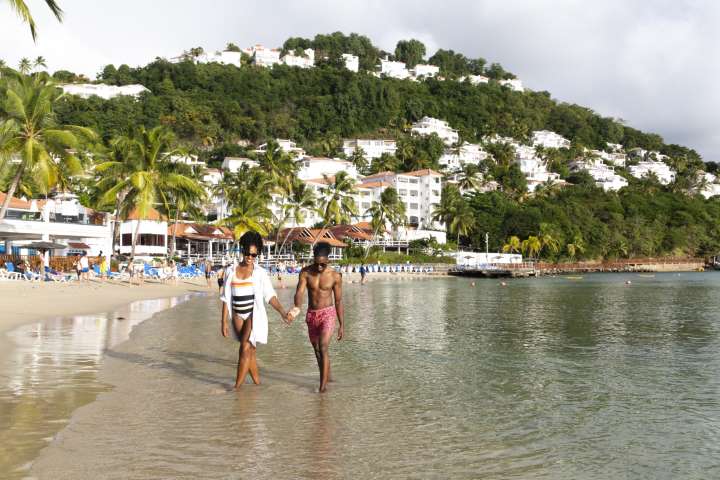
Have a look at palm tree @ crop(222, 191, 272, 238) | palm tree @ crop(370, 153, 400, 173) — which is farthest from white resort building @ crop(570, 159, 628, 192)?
palm tree @ crop(222, 191, 272, 238)

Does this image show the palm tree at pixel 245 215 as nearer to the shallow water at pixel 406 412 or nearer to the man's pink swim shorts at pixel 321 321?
the shallow water at pixel 406 412

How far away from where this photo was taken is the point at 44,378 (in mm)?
8344

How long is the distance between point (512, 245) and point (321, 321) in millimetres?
76517

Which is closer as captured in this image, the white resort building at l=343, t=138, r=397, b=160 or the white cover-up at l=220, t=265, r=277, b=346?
the white cover-up at l=220, t=265, r=277, b=346

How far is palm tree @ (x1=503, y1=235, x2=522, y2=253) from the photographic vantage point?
81.2 m

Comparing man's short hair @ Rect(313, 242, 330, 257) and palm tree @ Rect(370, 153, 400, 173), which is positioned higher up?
palm tree @ Rect(370, 153, 400, 173)

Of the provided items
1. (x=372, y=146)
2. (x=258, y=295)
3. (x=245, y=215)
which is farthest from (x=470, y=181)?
(x=258, y=295)

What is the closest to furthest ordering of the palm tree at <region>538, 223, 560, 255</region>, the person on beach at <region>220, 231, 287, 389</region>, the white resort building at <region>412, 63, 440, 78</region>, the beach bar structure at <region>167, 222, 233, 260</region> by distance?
the person on beach at <region>220, 231, 287, 389</region> → the beach bar structure at <region>167, 222, 233, 260</region> → the palm tree at <region>538, 223, 560, 255</region> → the white resort building at <region>412, 63, 440, 78</region>

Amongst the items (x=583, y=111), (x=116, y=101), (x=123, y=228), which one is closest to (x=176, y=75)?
(x=116, y=101)

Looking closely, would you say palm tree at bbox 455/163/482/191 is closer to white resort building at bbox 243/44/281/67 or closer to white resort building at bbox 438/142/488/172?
white resort building at bbox 438/142/488/172

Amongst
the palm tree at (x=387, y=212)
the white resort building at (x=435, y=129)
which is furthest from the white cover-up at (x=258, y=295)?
the white resort building at (x=435, y=129)

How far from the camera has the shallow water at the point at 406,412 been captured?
5.34 m

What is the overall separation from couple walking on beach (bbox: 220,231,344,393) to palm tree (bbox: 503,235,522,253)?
250ft

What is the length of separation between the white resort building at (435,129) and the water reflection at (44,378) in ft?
411
